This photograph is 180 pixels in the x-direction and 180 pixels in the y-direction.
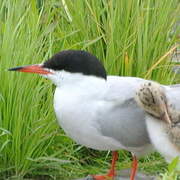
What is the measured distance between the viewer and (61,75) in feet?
12.3

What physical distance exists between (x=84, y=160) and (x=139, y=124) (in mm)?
839

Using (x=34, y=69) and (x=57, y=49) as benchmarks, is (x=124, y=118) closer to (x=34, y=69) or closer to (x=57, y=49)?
(x=34, y=69)

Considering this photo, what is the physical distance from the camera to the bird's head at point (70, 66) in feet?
12.3

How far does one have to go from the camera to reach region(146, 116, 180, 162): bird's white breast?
3320 mm

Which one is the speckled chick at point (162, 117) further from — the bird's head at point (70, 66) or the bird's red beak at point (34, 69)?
the bird's red beak at point (34, 69)

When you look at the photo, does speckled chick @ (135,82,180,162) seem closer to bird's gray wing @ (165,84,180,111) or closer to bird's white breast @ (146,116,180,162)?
bird's white breast @ (146,116,180,162)

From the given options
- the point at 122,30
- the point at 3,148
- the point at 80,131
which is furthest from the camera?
the point at 122,30

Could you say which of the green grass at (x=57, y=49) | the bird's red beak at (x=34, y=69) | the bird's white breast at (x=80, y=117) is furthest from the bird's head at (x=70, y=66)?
the green grass at (x=57, y=49)

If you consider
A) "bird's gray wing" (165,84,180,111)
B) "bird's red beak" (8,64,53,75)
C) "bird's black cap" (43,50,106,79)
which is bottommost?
"bird's gray wing" (165,84,180,111)

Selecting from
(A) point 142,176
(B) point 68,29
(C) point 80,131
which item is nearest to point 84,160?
(A) point 142,176

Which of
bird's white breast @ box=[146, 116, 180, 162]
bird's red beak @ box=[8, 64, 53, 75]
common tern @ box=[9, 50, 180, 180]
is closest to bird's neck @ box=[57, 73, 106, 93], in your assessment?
common tern @ box=[9, 50, 180, 180]

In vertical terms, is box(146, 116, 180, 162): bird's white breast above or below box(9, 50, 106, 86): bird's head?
below

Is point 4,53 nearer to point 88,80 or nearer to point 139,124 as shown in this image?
point 88,80

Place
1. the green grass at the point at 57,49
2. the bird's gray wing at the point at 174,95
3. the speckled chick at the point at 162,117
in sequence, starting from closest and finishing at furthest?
1. the speckled chick at the point at 162,117
2. the bird's gray wing at the point at 174,95
3. the green grass at the point at 57,49
